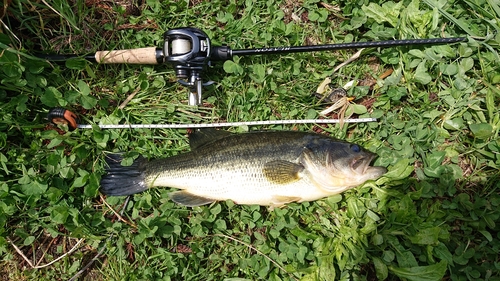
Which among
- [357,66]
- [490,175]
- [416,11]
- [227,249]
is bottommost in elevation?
[227,249]

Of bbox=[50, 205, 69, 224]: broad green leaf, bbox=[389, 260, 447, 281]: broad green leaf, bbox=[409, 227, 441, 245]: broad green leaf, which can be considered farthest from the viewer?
bbox=[50, 205, 69, 224]: broad green leaf

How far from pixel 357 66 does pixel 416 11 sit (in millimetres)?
678

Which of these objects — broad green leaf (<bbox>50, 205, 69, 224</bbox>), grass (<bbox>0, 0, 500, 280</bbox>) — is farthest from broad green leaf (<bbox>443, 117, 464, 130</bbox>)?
broad green leaf (<bbox>50, 205, 69, 224</bbox>)

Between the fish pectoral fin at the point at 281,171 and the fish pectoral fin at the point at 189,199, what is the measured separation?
1.90ft

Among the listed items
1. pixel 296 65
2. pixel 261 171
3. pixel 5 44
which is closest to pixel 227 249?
pixel 261 171

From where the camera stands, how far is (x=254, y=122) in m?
3.24

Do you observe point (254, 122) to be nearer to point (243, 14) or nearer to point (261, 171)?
point (261, 171)

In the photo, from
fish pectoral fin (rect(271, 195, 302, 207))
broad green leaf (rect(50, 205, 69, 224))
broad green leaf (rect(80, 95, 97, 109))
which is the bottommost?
broad green leaf (rect(50, 205, 69, 224))

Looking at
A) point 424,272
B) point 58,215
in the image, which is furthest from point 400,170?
point 58,215

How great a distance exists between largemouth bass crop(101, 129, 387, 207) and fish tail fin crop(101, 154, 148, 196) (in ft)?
0.60

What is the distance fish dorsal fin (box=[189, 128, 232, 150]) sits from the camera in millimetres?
3121

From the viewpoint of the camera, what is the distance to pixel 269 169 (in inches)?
112

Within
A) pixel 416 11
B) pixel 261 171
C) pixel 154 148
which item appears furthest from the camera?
pixel 154 148

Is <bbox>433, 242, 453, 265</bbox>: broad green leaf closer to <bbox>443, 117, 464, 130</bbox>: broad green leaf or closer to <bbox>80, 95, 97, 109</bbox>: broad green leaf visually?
<bbox>443, 117, 464, 130</bbox>: broad green leaf
